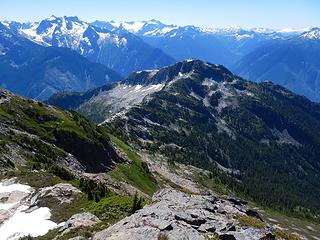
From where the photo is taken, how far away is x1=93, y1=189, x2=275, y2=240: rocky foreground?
3941cm

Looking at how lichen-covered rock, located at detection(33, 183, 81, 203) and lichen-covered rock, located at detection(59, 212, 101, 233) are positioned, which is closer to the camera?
lichen-covered rock, located at detection(59, 212, 101, 233)

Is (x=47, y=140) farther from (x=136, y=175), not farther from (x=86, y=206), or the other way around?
(x=86, y=206)

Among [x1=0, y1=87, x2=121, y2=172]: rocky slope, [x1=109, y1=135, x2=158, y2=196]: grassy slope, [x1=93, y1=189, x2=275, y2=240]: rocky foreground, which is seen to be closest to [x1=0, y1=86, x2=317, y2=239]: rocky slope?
[x1=93, y1=189, x2=275, y2=240]: rocky foreground

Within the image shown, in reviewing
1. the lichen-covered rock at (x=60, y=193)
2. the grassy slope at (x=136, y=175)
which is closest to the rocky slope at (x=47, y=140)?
the grassy slope at (x=136, y=175)

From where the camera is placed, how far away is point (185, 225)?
41.5 meters

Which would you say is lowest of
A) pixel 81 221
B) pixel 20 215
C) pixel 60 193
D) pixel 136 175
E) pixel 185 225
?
pixel 136 175

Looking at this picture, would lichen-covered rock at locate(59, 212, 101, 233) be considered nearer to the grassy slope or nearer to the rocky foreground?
the rocky foreground

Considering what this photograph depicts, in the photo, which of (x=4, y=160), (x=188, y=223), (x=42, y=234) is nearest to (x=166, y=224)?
(x=188, y=223)

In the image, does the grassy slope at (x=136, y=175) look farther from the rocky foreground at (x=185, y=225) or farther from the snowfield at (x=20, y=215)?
the rocky foreground at (x=185, y=225)

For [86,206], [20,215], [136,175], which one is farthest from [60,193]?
[136,175]

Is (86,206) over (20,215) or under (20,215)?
over

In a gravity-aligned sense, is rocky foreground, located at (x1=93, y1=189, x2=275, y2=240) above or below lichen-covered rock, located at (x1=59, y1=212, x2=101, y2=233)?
above

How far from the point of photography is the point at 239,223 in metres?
43.3

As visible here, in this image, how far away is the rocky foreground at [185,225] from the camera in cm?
3941
